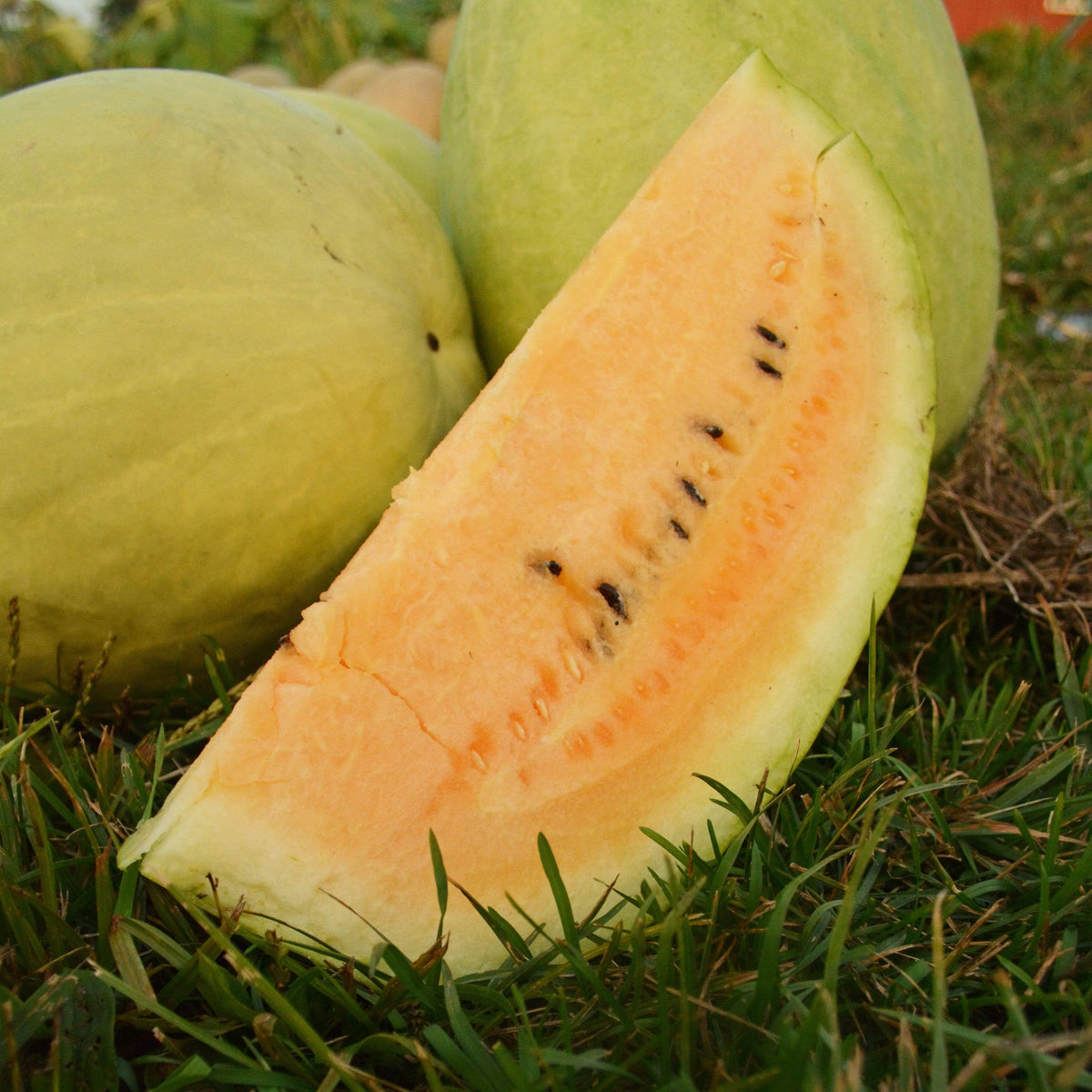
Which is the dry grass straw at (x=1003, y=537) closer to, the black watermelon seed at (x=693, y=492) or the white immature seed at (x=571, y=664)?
the black watermelon seed at (x=693, y=492)

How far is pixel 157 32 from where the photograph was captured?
421 cm

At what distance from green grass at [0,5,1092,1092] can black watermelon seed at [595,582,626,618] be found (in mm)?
192

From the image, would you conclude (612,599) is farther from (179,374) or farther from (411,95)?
(411,95)

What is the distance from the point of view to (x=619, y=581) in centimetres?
85

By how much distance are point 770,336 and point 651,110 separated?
0.34 metres

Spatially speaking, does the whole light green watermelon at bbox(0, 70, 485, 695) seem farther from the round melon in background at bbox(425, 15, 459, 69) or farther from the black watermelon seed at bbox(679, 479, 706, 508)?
the round melon in background at bbox(425, 15, 459, 69)

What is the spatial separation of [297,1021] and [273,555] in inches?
19.0

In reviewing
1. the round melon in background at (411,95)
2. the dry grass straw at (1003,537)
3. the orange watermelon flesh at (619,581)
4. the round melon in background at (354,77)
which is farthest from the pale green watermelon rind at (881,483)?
the round melon in background at (354,77)

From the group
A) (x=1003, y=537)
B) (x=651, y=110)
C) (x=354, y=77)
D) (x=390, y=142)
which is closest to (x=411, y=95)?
(x=354, y=77)

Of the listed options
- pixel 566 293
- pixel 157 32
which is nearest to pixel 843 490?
pixel 566 293

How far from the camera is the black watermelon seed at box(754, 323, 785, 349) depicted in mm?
914

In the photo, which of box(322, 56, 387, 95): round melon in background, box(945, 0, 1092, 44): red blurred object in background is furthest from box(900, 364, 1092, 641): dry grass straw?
box(945, 0, 1092, 44): red blurred object in background

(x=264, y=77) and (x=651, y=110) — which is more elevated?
(x=264, y=77)

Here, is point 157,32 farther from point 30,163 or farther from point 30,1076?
point 30,1076
